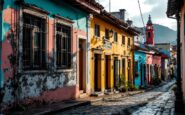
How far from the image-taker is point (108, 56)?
2464 cm

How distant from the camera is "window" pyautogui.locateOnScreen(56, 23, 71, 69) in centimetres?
1556

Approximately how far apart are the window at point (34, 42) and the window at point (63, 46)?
1.47 metres

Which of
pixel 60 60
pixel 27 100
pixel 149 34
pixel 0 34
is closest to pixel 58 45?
pixel 60 60

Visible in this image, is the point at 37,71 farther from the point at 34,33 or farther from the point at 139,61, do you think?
the point at 139,61

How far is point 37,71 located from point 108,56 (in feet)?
38.2

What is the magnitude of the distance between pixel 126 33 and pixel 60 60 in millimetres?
15449

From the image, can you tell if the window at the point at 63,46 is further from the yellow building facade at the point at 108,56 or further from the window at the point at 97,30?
the window at the point at 97,30

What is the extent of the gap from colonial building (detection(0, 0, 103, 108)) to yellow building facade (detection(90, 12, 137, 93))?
190cm

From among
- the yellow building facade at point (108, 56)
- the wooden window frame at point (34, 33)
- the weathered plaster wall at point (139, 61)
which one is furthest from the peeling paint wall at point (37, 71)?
the weathered plaster wall at point (139, 61)

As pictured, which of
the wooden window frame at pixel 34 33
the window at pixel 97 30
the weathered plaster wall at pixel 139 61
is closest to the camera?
the wooden window frame at pixel 34 33

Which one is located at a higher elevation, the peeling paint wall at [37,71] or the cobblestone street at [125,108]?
the peeling paint wall at [37,71]

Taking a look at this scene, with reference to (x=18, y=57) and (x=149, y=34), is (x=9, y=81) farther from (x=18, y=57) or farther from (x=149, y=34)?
(x=149, y=34)

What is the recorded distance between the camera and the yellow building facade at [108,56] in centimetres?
2112

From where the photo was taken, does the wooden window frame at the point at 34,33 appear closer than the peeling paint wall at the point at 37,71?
No
